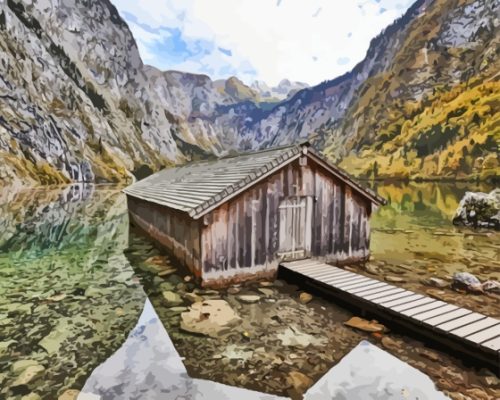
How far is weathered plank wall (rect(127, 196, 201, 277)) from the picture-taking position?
1196 cm

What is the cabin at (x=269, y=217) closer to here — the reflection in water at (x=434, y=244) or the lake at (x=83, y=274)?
the lake at (x=83, y=274)

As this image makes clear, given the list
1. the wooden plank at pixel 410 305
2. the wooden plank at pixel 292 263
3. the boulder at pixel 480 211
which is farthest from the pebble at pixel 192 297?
the boulder at pixel 480 211

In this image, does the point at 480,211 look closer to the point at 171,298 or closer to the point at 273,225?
the point at 273,225

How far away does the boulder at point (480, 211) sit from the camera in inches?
914

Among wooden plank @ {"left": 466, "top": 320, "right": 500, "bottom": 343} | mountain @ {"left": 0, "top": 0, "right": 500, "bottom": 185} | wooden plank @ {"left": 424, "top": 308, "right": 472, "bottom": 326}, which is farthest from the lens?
mountain @ {"left": 0, "top": 0, "right": 500, "bottom": 185}

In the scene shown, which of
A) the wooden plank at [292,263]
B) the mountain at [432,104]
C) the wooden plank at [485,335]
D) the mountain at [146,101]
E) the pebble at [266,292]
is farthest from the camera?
the mountain at [432,104]

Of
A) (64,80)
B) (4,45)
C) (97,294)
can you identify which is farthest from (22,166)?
(97,294)

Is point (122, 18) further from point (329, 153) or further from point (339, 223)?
point (339, 223)

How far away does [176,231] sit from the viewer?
46.8 feet

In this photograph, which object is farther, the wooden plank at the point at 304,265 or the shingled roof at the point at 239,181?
the wooden plank at the point at 304,265

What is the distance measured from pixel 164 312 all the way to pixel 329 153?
5221 inches

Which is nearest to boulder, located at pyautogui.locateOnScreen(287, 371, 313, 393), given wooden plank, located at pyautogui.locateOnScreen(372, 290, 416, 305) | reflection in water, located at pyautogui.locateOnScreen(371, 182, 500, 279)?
wooden plank, located at pyautogui.locateOnScreen(372, 290, 416, 305)

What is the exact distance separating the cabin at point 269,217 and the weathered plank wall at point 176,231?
1.5 inches

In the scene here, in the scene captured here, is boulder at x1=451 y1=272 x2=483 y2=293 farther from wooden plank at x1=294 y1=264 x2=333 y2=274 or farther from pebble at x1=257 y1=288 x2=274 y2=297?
pebble at x1=257 y1=288 x2=274 y2=297
